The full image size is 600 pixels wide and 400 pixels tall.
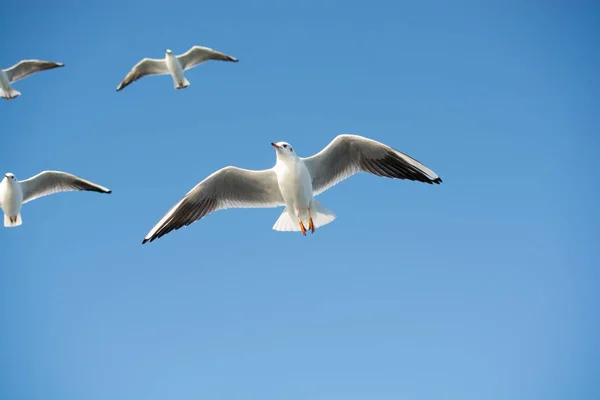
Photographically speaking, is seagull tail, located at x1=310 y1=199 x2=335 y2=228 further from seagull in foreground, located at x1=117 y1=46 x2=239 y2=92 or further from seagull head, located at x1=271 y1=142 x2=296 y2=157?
seagull in foreground, located at x1=117 y1=46 x2=239 y2=92

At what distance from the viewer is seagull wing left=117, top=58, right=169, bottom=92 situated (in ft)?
52.2

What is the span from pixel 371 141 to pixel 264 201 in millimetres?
1721

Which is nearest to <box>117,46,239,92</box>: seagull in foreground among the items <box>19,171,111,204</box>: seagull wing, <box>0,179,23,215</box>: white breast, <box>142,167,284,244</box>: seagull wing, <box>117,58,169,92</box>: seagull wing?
<box>117,58,169,92</box>: seagull wing

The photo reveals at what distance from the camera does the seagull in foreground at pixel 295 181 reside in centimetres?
818

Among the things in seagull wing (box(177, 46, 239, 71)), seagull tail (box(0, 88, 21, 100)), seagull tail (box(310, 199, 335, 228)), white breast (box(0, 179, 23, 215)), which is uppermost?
seagull wing (box(177, 46, 239, 71))

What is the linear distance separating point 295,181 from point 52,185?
628 centimetres

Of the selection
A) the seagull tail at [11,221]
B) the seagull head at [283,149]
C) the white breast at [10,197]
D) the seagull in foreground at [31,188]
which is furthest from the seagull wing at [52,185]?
the seagull head at [283,149]

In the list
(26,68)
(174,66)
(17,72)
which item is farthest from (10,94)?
(174,66)

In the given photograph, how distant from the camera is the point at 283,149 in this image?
8164 mm

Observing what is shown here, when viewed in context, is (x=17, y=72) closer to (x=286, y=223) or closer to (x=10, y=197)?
(x=10, y=197)

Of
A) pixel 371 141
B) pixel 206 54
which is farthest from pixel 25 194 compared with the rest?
pixel 371 141

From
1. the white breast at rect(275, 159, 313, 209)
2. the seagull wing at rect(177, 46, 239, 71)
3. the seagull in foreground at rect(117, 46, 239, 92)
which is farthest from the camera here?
the seagull wing at rect(177, 46, 239, 71)

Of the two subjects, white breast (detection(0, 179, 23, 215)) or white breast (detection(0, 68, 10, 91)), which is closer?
white breast (detection(0, 179, 23, 215))

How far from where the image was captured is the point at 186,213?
864cm
